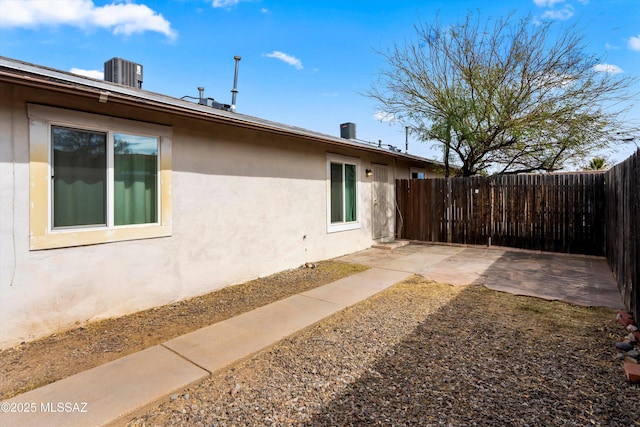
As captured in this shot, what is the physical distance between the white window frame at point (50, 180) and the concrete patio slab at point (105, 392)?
5.38ft

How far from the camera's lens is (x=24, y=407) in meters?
2.23

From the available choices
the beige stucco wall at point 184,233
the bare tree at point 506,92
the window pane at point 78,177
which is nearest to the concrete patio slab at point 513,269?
the beige stucco wall at point 184,233

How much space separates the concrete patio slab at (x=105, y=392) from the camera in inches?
83.1

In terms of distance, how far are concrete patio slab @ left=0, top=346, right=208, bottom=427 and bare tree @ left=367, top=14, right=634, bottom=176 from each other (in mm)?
9951

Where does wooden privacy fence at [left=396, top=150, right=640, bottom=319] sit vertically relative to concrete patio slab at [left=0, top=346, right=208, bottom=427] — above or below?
above

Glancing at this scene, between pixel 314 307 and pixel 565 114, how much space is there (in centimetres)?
943

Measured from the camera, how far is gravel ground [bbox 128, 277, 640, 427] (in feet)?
7.15

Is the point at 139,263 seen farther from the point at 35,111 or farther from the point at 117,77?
the point at 117,77

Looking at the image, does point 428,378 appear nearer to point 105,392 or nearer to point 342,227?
point 105,392

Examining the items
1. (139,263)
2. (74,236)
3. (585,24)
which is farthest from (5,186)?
(585,24)

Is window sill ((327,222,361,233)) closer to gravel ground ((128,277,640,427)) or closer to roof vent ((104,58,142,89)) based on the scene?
gravel ground ((128,277,640,427))

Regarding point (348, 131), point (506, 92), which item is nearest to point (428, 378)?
point (506, 92)

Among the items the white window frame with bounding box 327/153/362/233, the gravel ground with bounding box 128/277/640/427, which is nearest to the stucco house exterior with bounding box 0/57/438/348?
the white window frame with bounding box 327/153/362/233

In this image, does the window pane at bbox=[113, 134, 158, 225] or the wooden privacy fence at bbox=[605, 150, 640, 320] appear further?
the window pane at bbox=[113, 134, 158, 225]
